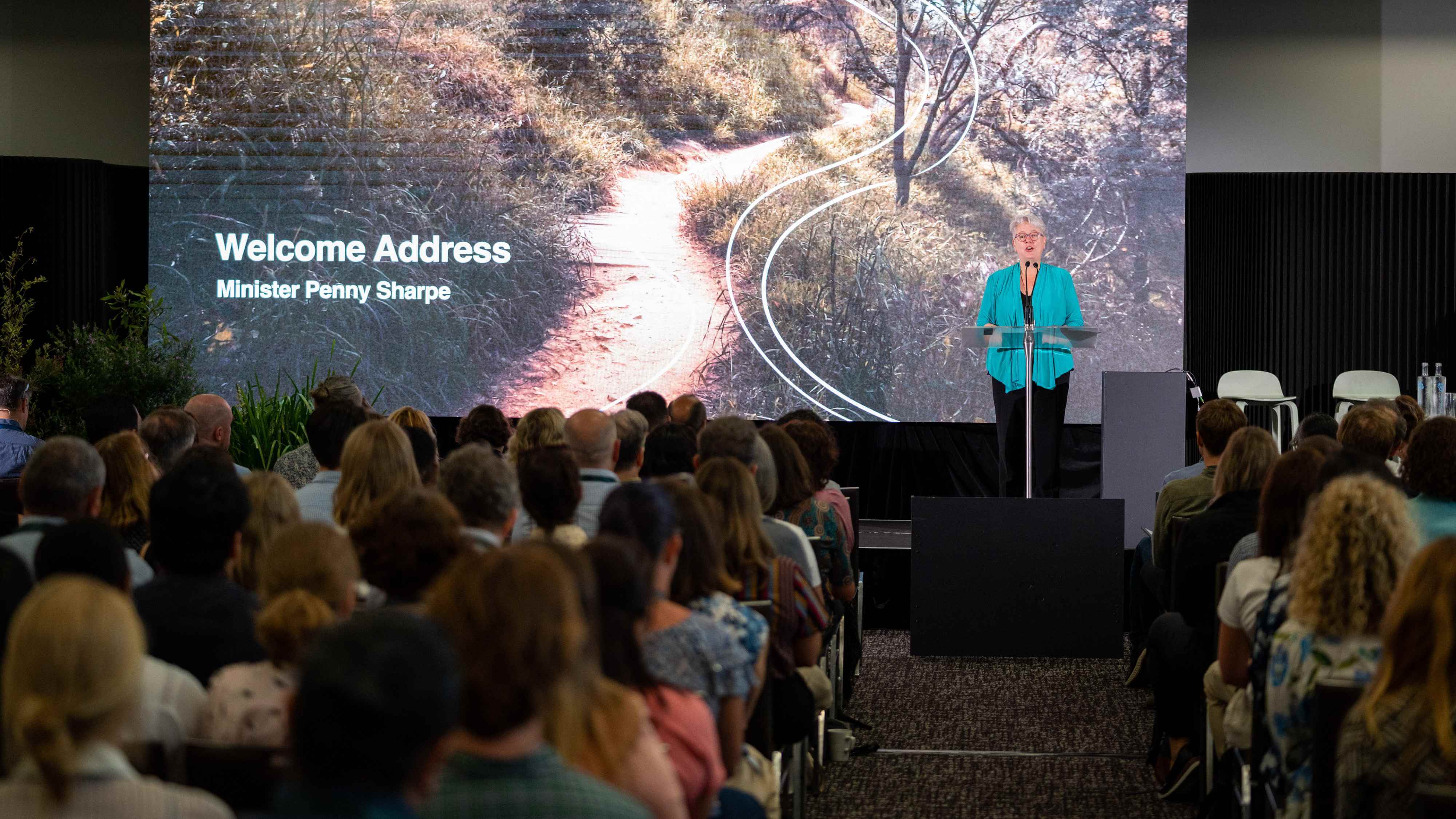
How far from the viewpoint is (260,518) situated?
9.04 feet

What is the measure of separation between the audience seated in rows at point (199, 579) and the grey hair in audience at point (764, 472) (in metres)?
1.56

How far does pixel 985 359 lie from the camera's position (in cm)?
870

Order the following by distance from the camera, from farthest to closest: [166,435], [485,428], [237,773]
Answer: [485,428] → [166,435] → [237,773]

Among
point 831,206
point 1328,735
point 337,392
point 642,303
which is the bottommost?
point 1328,735

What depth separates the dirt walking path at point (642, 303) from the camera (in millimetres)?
8805

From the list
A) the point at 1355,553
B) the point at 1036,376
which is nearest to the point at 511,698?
the point at 1355,553

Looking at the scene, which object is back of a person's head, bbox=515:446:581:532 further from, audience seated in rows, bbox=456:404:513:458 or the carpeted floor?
audience seated in rows, bbox=456:404:513:458

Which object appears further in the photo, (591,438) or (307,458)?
(307,458)

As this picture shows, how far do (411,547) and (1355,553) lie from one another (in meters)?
1.54

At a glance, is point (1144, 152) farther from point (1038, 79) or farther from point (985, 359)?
point (985, 359)

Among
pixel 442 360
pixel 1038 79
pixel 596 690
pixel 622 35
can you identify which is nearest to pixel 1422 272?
pixel 1038 79

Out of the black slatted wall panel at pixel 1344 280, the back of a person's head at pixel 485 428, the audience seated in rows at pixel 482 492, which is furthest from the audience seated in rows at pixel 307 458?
the black slatted wall panel at pixel 1344 280

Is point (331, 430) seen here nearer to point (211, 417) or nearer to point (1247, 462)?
point (211, 417)

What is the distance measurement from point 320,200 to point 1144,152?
16.8 feet
